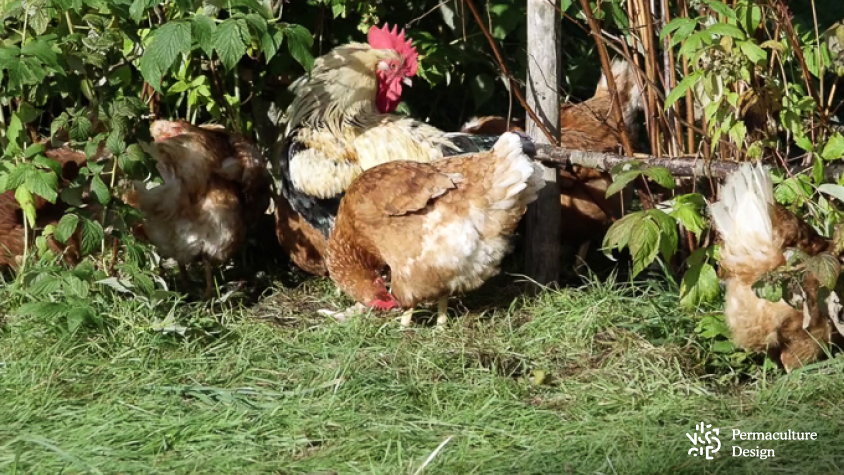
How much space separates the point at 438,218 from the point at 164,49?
1.31m

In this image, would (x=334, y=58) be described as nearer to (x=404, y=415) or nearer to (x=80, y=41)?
(x=80, y=41)

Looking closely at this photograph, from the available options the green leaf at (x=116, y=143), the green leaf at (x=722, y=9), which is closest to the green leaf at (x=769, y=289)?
the green leaf at (x=722, y=9)

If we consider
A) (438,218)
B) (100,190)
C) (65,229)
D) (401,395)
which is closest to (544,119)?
(438,218)

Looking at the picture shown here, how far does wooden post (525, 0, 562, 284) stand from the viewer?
4.99m

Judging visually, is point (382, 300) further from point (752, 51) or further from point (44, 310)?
point (752, 51)

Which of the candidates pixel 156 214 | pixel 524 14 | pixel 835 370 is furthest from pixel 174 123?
pixel 835 370

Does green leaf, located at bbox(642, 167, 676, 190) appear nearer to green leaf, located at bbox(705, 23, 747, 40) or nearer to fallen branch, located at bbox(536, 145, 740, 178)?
fallen branch, located at bbox(536, 145, 740, 178)

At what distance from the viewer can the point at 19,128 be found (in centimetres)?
454

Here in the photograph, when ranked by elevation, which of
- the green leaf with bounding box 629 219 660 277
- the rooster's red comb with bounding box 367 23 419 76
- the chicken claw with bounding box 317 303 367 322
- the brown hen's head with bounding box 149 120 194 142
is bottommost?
the chicken claw with bounding box 317 303 367 322

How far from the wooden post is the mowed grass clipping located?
304mm

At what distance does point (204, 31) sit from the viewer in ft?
13.4

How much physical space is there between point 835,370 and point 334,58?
2.79m

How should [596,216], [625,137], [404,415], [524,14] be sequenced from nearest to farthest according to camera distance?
[404,415], [625,137], [596,216], [524,14]

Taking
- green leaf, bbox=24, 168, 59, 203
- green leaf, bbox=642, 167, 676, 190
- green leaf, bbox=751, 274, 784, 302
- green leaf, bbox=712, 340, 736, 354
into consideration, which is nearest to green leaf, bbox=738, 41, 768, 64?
green leaf, bbox=642, 167, 676, 190
